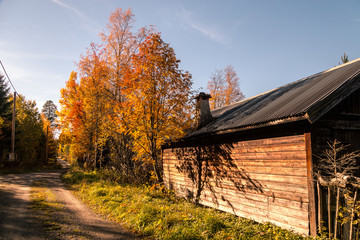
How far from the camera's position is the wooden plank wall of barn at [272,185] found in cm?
612

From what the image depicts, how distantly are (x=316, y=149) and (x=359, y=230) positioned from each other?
7.50ft

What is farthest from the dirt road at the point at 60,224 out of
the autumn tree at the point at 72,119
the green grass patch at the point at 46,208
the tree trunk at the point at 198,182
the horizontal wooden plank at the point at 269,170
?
the autumn tree at the point at 72,119

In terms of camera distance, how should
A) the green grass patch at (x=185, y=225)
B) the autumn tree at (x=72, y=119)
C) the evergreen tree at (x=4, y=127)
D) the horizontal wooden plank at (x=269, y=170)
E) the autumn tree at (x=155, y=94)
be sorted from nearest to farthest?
the green grass patch at (x=185, y=225)
the horizontal wooden plank at (x=269, y=170)
the autumn tree at (x=155, y=94)
the autumn tree at (x=72, y=119)
the evergreen tree at (x=4, y=127)

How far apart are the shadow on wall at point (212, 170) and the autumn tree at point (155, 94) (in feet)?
5.31

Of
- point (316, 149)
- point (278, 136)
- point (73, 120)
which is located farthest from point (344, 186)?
point (73, 120)

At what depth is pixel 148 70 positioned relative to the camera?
1046 cm

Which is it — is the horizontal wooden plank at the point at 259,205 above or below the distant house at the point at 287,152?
below

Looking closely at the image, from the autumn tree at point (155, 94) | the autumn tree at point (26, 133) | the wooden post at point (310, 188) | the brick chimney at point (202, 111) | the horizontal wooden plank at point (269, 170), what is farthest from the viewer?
the autumn tree at point (26, 133)

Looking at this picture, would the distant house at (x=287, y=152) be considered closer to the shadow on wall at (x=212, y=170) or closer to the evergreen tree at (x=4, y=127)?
the shadow on wall at (x=212, y=170)

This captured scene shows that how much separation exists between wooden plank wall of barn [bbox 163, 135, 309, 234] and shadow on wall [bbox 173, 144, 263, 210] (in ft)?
0.44

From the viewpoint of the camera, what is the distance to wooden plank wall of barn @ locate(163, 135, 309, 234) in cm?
612

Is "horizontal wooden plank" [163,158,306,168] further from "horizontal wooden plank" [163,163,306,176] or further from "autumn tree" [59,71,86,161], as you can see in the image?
"autumn tree" [59,71,86,161]

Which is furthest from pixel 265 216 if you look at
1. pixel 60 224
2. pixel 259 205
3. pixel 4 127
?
pixel 4 127

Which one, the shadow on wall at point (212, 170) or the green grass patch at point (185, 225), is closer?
the green grass patch at point (185, 225)
